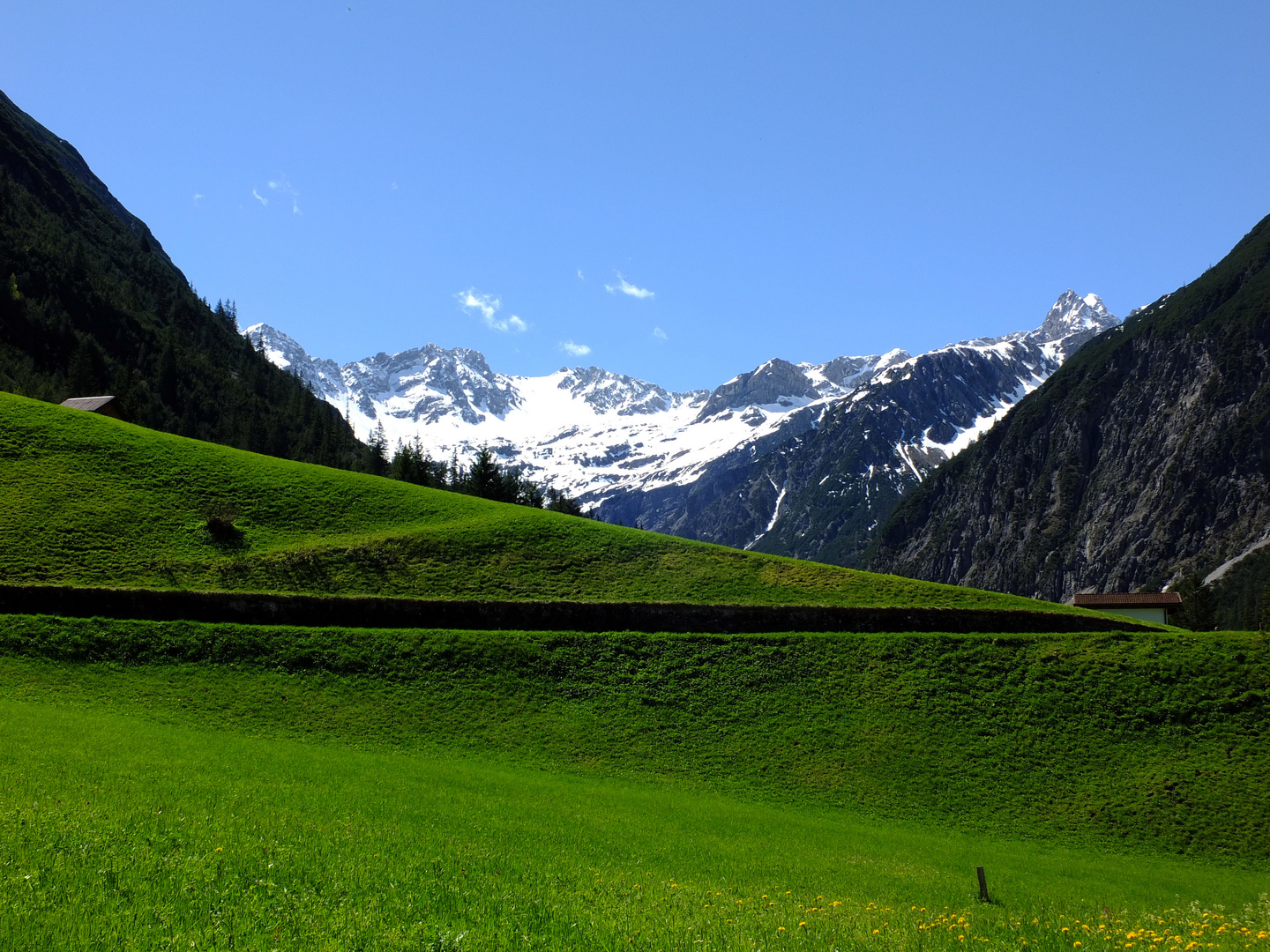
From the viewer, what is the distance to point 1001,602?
55.7 metres

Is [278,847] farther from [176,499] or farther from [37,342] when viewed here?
[37,342]

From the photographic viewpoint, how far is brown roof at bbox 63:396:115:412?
295 ft

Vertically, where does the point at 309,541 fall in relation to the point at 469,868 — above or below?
above

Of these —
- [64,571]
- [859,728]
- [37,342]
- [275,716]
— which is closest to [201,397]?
[37,342]

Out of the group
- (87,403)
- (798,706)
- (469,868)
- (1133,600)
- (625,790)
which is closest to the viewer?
(469,868)

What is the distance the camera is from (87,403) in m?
91.1

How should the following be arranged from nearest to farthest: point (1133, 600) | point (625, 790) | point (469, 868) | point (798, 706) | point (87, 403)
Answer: point (469, 868)
point (625, 790)
point (798, 706)
point (1133, 600)
point (87, 403)

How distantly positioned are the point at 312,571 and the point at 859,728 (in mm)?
33157

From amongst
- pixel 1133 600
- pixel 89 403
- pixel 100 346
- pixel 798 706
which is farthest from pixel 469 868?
pixel 100 346

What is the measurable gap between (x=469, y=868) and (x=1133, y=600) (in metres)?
81.3

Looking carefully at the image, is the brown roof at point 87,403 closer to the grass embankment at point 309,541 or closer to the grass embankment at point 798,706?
the grass embankment at point 309,541

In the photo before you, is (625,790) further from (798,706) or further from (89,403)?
(89,403)

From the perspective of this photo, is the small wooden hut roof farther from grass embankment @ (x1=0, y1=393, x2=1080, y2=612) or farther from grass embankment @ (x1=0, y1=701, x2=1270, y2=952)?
grass embankment @ (x1=0, y1=701, x2=1270, y2=952)

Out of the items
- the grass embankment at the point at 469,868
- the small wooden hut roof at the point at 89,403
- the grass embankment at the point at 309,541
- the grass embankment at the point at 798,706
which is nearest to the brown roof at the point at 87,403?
the small wooden hut roof at the point at 89,403
